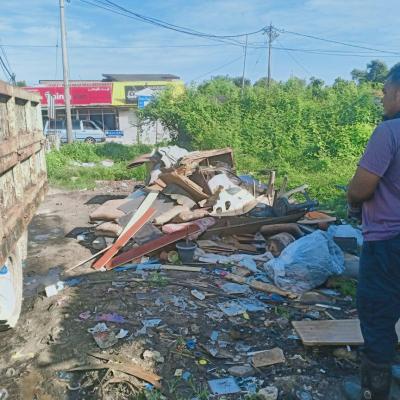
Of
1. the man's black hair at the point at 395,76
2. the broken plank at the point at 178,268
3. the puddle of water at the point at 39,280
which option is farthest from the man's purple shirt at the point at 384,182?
the puddle of water at the point at 39,280

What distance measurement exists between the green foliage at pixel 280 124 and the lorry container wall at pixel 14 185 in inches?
362

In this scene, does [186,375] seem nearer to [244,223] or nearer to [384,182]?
[384,182]

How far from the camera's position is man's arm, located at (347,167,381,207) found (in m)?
2.28

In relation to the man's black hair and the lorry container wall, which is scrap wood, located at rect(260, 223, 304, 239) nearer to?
the lorry container wall

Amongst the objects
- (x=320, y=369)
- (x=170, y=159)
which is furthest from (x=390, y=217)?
(x=170, y=159)

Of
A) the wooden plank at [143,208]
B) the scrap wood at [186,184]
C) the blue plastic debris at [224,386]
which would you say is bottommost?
the blue plastic debris at [224,386]

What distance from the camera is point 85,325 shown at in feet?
12.6

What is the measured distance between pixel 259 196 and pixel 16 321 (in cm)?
531

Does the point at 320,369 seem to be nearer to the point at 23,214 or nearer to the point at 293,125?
the point at 23,214

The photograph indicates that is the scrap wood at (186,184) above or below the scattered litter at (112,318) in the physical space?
above

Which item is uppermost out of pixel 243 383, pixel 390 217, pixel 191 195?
pixel 390 217

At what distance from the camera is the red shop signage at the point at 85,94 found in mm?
30220

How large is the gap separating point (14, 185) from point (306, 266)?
319 cm

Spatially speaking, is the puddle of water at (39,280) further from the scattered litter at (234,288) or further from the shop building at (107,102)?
the shop building at (107,102)
